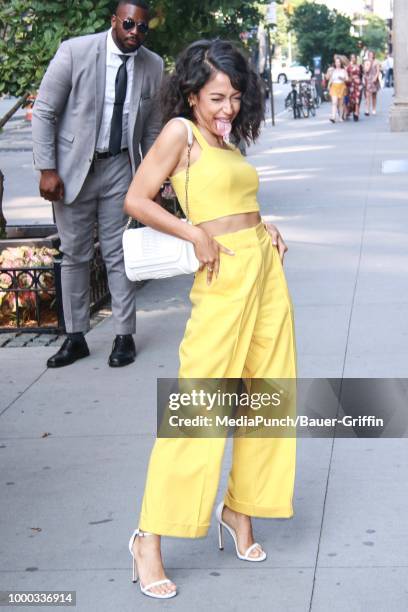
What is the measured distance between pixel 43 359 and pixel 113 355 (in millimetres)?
511

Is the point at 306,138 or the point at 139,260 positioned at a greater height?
the point at 139,260

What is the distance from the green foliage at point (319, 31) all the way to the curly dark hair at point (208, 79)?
42.8 metres

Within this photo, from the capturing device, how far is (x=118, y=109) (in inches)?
267

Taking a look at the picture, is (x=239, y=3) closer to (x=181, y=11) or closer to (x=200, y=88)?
(x=181, y=11)

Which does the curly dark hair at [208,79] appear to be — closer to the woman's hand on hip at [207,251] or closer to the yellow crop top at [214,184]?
the yellow crop top at [214,184]

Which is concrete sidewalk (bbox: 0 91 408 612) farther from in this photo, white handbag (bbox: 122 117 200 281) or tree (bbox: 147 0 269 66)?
tree (bbox: 147 0 269 66)

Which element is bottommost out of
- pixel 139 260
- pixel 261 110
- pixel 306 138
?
pixel 306 138

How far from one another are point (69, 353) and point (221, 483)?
2.31 meters

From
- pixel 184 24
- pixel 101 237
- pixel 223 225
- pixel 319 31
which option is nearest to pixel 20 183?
pixel 184 24

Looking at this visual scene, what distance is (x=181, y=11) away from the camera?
9.85m

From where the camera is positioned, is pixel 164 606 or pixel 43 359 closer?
pixel 164 606

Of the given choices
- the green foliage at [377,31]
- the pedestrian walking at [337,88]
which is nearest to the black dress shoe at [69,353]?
the pedestrian walking at [337,88]

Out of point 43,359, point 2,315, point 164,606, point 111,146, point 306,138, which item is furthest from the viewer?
point 306,138

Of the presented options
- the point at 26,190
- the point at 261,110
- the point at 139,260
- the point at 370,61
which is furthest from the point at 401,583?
the point at 370,61
